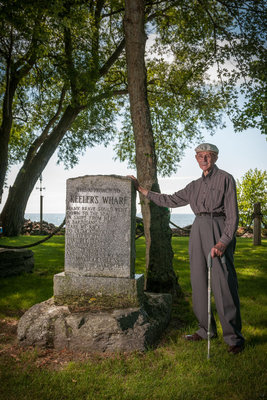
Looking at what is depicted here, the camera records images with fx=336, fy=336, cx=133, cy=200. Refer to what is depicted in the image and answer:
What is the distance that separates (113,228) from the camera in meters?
5.07

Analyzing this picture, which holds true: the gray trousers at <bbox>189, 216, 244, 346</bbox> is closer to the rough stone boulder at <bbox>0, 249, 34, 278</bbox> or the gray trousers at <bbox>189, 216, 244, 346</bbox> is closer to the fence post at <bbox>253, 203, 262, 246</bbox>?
the rough stone boulder at <bbox>0, 249, 34, 278</bbox>

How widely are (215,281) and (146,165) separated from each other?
2.88m

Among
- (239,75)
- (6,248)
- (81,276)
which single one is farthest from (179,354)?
(239,75)

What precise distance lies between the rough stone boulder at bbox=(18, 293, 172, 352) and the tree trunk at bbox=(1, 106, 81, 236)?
12.8 metres

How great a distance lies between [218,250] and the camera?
414 cm

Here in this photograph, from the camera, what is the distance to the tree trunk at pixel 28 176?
54.9 ft

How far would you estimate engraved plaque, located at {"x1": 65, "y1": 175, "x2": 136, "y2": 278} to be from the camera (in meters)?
5.04

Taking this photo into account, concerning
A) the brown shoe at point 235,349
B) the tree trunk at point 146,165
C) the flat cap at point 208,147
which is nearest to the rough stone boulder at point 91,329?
the brown shoe at point 235,349

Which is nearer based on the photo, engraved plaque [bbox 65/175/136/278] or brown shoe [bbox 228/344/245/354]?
brown shoe [bbox 228/344/245/354]

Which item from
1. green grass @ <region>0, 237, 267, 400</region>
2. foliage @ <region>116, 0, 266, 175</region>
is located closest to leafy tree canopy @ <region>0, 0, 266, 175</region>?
foliage @ <region>116, 0, 266, 175</region>

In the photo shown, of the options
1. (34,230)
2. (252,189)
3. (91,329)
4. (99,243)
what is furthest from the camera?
Result: (252,189)

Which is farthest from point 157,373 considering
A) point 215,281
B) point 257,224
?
point 257,224

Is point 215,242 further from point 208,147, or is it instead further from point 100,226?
point 100,226

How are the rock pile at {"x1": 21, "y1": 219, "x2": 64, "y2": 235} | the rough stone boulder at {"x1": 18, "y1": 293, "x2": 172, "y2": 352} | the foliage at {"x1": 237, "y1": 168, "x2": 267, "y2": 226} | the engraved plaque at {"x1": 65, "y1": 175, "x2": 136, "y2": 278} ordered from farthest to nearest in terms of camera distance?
1. the foliage at {"x1": 237, "y1": 168, "x2": 267, "y2": 226}
2. the rock pile at {"x1": 21, "y1": 219, "x2": 64, "y2": 235}
3. the engraved plaque at {"x1": 65, "y1": 175, "x2": 136, "y2": 278}
4. the rough stone boulder at {"x1": 18, "y1": 293, "x2": 172, "y2": 352}
